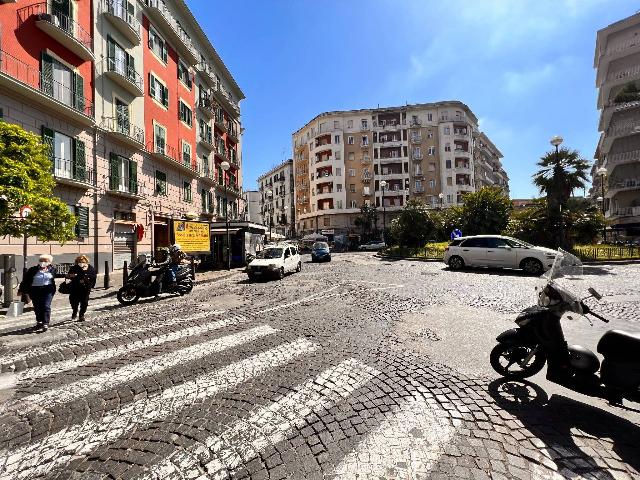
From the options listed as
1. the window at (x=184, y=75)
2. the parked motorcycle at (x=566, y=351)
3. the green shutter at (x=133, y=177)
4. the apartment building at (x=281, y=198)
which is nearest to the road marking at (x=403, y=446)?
the parked motorcycle at (x=566, y=351)

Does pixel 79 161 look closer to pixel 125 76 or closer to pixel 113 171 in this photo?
pixel 113 171

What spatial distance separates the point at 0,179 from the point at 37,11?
10.5 meters

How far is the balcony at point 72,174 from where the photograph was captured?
14.9 m

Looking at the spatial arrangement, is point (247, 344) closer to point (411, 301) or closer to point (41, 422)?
point (41, 422)

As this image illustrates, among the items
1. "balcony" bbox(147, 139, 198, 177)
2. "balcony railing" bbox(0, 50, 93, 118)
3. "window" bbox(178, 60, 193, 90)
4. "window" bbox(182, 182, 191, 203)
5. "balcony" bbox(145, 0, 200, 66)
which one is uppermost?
"balcony" bbox(145, 0, 200, 66)

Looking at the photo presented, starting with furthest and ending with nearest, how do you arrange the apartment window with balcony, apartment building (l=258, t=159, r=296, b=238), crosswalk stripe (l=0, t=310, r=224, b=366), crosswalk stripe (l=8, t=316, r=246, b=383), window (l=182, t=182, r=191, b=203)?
apartment building (l=258, t=159, r=296, b=238), window (l=182, t=182, r=191, b=203), the apartment window with balcony, crosswalk stripe (l=0, t=310, r=224, b=366), crosswalk stripe (l=8, t=316, r=246, b=383)

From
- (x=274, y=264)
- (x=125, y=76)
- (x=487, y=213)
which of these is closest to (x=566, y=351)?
(x=274, y=264)

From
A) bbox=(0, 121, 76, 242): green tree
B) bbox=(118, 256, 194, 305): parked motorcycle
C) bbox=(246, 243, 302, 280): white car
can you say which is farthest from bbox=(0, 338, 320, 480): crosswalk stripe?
bbox=(246, 243, 302, 280): white car

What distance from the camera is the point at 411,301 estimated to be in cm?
883

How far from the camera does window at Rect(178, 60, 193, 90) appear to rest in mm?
26516

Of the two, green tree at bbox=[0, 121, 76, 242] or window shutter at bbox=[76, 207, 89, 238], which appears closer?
green tree at bbox=[0, 121, 76, 242]

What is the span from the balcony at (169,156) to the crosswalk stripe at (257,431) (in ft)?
73.9

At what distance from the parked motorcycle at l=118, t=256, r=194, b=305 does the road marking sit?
9.19m

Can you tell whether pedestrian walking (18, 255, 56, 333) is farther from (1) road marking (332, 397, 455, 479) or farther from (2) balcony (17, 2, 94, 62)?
(2) balcony (17, 2, 94, 62)
